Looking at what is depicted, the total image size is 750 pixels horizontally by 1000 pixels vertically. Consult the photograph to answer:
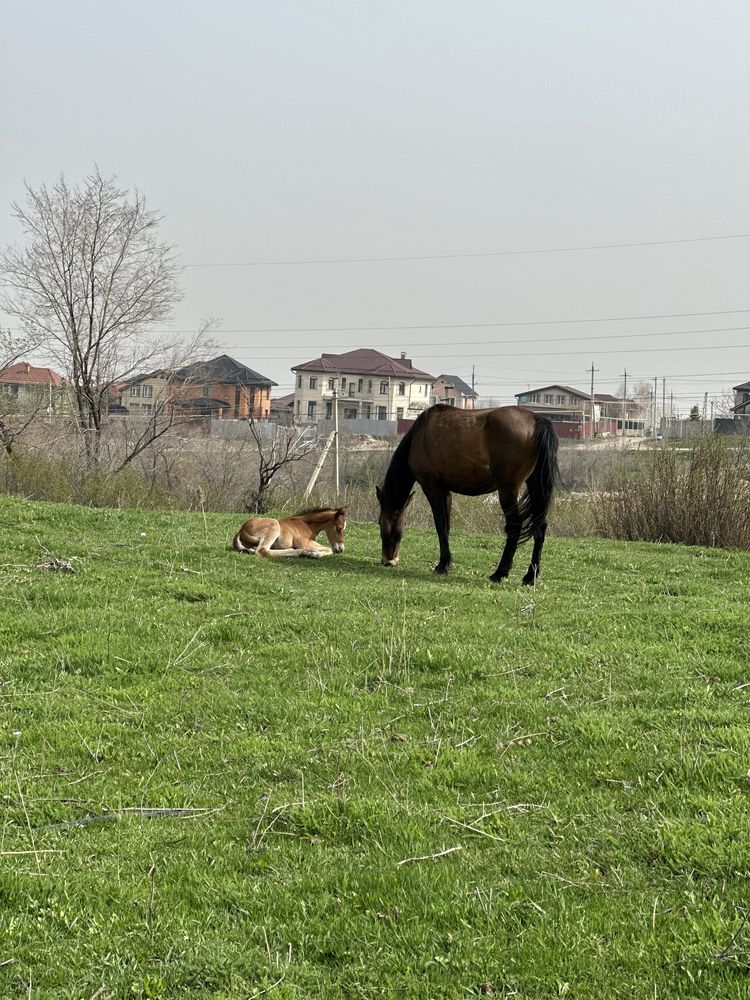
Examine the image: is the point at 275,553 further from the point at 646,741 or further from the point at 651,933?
the point at 651,933

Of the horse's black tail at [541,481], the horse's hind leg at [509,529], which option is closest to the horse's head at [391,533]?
the horse's hind leg at [509,529]

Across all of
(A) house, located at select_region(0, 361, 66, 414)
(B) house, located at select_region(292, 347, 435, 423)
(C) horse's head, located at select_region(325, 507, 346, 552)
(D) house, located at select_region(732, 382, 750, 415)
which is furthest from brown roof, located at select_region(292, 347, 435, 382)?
(C) horse's head, located at select_region(325, 507, 346, 552)

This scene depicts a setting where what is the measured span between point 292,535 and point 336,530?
742 millimetres

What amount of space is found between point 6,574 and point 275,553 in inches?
140

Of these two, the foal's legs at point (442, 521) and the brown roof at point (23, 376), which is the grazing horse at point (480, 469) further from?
the brown roof at point (23, 376)

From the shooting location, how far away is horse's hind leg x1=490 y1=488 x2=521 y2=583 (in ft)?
37.0

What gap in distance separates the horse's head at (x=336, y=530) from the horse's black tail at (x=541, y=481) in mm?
2862

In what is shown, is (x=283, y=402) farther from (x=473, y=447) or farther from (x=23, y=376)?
(x=473, y=447)

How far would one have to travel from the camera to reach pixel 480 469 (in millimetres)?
11758

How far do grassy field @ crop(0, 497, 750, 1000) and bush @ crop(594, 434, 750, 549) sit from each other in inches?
366

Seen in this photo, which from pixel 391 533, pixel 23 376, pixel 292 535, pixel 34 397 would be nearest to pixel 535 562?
pixel 391 533

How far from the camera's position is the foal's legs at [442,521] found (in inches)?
471

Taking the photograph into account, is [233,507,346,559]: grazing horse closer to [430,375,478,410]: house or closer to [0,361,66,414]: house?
[0,361,66,414]: house

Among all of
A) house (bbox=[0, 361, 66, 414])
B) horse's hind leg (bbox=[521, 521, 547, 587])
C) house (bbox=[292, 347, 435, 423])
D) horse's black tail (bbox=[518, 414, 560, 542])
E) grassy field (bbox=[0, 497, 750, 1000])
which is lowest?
grassy field (bbox=[0, 497, 750, 1000])
